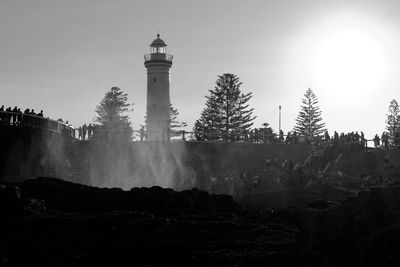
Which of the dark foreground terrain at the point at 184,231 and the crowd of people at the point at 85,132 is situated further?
the crowd of people at the point at 85,132

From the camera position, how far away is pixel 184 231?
36.1m

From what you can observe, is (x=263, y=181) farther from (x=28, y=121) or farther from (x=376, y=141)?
(x=28, y=121)

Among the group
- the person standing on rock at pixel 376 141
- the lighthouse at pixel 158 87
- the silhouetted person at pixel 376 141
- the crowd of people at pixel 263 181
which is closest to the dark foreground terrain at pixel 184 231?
the crowd of people at pixel 263 181

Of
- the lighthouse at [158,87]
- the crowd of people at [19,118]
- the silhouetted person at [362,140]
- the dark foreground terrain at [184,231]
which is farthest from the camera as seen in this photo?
the lighthouse at [158,87]

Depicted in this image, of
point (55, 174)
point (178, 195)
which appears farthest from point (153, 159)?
point (178, 195)

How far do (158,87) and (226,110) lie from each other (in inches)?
662

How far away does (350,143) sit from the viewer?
211ft

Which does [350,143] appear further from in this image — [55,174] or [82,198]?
[82,198]

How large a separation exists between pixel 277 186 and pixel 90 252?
21.8 m

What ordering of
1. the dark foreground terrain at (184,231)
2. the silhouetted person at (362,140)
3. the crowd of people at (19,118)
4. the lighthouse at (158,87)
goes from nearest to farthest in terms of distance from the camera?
the dark foreground terrain at (184,231) → the crowd of people at (19,118) → the silhouetted person at (362,140) → the lighthouse at (158,87)

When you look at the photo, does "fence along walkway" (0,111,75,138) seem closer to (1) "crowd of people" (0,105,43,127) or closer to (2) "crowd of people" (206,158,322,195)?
(1) "crowd of people" (0,105,43,127)

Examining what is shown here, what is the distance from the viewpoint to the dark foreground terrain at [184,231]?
→ 3297 cm

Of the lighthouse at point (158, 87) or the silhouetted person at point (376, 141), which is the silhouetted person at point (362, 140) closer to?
the silhouetted person at point (376, 141)

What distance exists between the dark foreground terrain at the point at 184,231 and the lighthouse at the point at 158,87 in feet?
109
